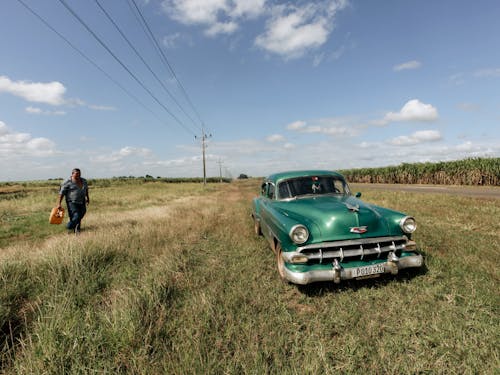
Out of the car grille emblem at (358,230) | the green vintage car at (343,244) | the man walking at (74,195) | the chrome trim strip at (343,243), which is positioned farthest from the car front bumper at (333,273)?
the man walking at (74,195)

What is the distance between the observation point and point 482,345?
2.06 m

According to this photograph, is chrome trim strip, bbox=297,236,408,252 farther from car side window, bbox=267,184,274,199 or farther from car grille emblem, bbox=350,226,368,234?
car side window, bbox=267,184,274,199

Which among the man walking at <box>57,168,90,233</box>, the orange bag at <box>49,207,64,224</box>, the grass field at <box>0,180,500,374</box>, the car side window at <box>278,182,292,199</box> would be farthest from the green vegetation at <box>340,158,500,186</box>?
the orange bag at <box>49,207,64,224</box>

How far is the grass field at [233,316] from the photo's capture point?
1.96m

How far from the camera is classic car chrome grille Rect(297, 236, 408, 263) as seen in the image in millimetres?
3109

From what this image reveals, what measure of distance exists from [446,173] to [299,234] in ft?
111

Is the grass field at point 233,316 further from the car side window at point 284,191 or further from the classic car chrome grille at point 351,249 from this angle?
the car side window at point 284,191

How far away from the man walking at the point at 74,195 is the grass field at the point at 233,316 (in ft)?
7.09

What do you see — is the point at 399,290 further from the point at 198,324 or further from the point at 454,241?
the point at 454,241

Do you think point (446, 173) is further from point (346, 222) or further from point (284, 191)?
point (346, 222)

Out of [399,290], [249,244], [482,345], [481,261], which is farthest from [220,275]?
[481,261]

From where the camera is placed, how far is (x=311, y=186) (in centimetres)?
478

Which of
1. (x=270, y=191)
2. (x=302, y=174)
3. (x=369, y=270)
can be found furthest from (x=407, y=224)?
(x=270, y=191)

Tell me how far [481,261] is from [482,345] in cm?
260
